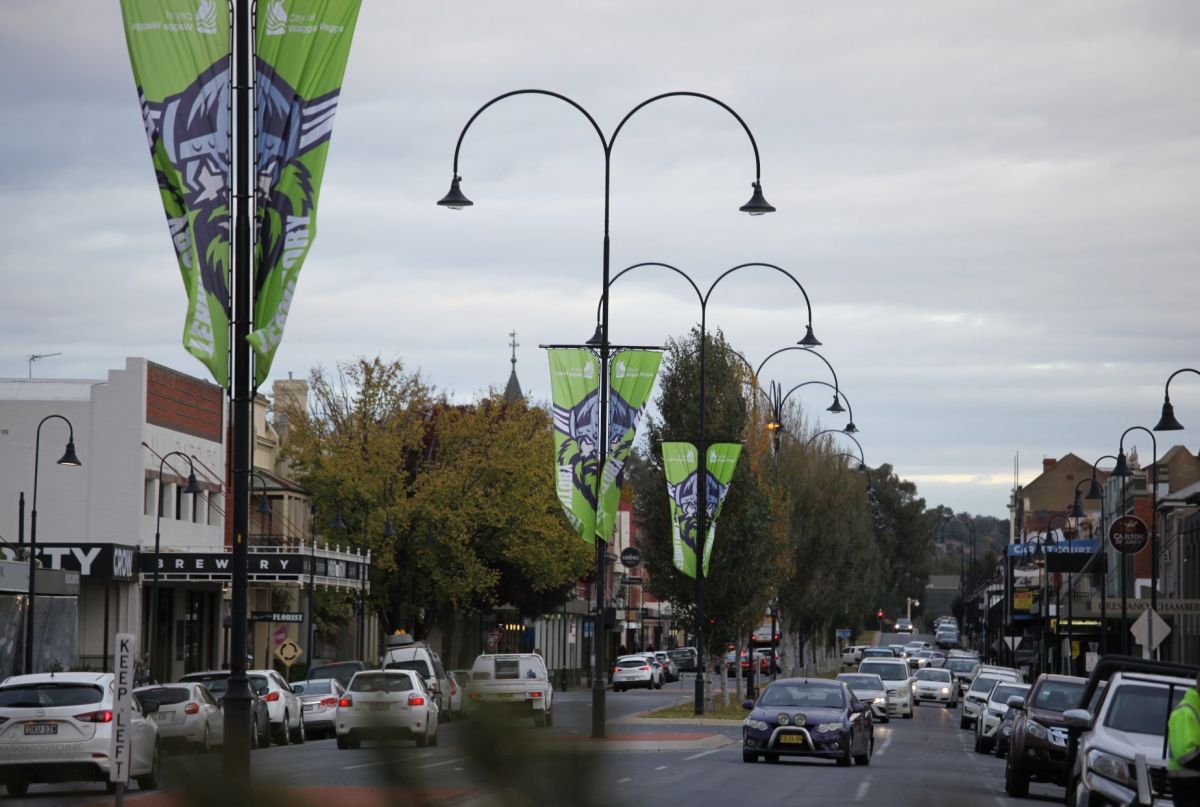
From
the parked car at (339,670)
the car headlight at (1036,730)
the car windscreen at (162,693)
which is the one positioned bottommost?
the parked car at (339,670)

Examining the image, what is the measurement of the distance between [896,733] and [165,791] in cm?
4616

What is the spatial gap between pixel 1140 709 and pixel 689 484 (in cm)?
2510

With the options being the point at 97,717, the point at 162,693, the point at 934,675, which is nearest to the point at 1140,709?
the point at 97,717

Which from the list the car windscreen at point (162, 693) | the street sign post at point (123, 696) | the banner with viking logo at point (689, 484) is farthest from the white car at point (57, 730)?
the banner with viking logo at point (689, 484)

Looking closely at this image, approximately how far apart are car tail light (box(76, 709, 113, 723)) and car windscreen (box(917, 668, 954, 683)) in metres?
48.2

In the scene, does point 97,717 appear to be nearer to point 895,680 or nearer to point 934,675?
point 895,680

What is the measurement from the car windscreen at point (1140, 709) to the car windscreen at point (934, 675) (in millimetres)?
50262

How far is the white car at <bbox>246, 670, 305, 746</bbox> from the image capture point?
38.7 meters

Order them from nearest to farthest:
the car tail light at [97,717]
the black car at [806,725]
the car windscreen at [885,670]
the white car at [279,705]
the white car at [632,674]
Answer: the car tail light at [97,717] → the black car at [806,725] → the white car at [279,705] → the car windscreen at [885,670] → the white car at [632,674]

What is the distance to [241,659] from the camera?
14586 mm

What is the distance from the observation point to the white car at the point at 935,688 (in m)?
65.9

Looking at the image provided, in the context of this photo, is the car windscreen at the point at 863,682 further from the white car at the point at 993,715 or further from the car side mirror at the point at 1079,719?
the car side mirror at the point at 1079,719

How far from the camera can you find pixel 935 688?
217 feet

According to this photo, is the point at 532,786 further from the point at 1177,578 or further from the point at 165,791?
the point at 1177,578
